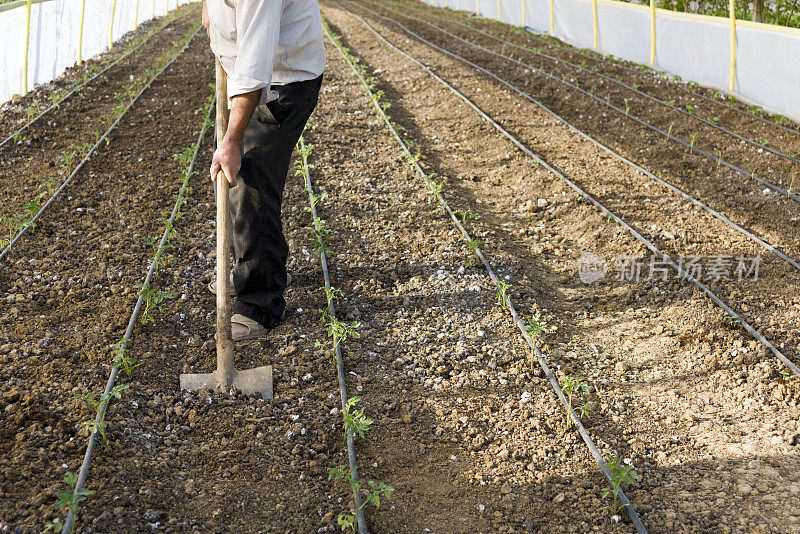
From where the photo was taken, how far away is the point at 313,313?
3.68 meters

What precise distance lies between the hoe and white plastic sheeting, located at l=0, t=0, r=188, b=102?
600 cm

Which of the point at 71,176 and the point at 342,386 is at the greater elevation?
the point at 71,176

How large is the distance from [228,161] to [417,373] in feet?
4.48

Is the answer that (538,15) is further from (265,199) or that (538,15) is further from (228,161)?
(228,161)

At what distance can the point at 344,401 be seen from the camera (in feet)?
9.70

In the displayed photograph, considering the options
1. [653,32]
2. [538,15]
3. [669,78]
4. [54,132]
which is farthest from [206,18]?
[538,15]

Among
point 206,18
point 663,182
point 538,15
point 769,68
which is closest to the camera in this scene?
point 206,18

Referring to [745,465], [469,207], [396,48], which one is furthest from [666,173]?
[396,48]

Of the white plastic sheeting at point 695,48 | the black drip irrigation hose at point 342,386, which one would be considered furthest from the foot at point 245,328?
the white plastic sheeting at point 695,48

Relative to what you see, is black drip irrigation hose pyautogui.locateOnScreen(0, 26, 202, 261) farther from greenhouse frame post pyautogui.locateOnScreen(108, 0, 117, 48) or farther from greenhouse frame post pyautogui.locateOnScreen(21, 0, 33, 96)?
greenhouse frame post pyautogui.locateOnScreen(108, 0, 117, 48)

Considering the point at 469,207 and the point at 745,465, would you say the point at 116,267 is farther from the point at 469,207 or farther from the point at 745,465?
the point at 745,465

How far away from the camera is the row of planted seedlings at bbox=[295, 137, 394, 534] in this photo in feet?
7.64

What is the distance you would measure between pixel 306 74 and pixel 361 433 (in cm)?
160

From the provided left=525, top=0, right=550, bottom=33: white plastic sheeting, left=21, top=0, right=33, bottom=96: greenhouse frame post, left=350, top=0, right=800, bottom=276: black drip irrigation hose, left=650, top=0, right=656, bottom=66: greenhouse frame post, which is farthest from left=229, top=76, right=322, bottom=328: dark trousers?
left=525, top=0, right=550, bottom=33: white plastic sheeting
